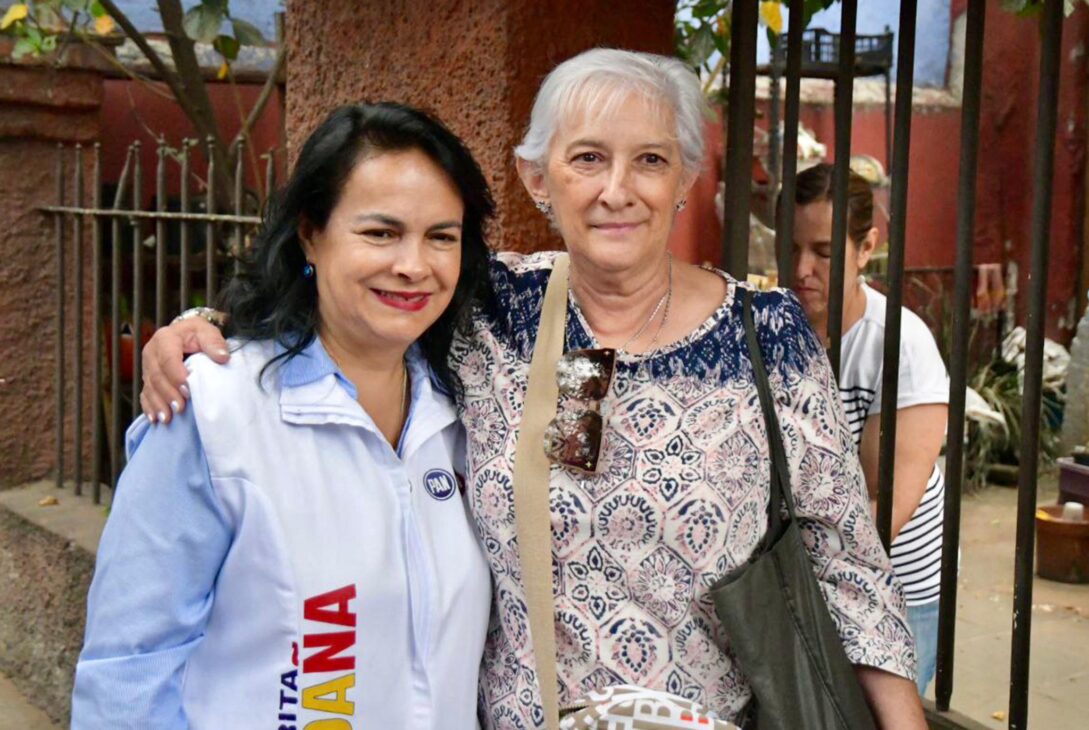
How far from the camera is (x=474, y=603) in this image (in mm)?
1874

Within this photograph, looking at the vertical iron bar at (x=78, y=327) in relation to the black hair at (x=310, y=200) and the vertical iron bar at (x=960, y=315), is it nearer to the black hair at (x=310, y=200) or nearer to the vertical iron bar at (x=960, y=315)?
the black hair at (x=310, y=200)

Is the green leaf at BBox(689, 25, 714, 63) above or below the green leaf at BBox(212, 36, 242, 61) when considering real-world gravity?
below

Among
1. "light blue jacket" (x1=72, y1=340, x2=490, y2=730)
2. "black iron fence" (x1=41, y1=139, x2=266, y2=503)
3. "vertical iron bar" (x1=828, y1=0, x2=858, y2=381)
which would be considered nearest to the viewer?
"light blue jacket" (x1=72, y1=340, x2=490, y2=730)

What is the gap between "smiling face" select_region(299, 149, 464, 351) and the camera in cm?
179

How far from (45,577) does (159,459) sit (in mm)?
3204

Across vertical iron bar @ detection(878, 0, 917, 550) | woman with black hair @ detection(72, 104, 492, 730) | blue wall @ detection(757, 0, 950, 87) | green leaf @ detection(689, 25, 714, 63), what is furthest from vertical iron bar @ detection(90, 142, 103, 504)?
blue wall @ detection(757, 0, 950, 87)

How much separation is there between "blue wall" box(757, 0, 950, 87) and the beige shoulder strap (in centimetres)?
762

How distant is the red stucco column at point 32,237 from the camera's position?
4598mm

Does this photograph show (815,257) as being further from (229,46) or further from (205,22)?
(229,46)

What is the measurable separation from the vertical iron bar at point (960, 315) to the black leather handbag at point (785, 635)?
0.43 metres

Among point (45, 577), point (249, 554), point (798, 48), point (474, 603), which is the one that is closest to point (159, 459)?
point (249, 554)

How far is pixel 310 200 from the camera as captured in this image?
72.6 inches

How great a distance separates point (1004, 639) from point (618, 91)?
4268mm

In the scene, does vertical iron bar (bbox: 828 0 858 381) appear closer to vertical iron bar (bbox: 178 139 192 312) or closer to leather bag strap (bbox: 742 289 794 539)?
leather bag strap (bbox: 742 289 794 539)
